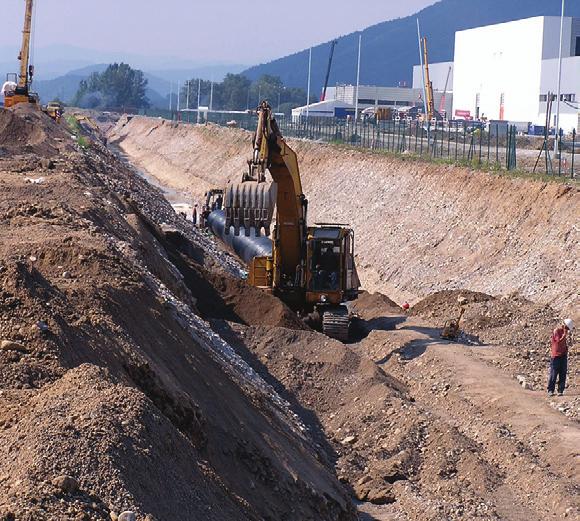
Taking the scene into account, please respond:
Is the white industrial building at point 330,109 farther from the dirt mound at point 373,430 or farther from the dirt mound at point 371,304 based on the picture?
the dirt mound at point 373,430

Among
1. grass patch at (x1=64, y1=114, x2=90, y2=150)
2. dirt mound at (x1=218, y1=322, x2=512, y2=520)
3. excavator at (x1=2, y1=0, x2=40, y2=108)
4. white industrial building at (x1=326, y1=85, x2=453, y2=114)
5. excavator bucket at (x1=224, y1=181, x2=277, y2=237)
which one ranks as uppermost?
white industrial building at (x1=326, y1=85, x2=453, y2=114)

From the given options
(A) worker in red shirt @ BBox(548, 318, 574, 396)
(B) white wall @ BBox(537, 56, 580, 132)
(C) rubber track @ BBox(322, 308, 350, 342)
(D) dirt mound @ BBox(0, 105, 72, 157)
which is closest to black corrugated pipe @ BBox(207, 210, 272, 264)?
(C) rubber track @ BBox(322, 308, 350, 342)

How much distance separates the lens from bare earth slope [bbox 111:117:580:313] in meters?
33.0

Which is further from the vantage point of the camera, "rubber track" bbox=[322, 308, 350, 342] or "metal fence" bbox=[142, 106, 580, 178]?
"metal fence" bbox=[142, 106, 580, 178]

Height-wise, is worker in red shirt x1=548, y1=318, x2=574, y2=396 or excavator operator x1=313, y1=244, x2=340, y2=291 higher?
excavator operator x1=313, y1=244, x2=340, y2=291

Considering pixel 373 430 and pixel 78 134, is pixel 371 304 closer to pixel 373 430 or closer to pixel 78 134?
pixel 373 430

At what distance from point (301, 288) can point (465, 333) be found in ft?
12.3

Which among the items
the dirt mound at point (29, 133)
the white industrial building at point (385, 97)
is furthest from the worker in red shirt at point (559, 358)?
the white industrial building at point (385, 97)

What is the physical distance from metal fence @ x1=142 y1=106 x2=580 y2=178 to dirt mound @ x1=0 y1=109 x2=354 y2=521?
25424mm

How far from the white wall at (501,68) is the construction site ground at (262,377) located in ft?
213

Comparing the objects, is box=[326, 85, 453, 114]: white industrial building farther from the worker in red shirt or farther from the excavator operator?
the worker in red shirt

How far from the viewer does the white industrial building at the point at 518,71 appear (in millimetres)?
95188

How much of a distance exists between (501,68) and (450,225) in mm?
73825

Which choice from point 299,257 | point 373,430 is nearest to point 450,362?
point 373,430
